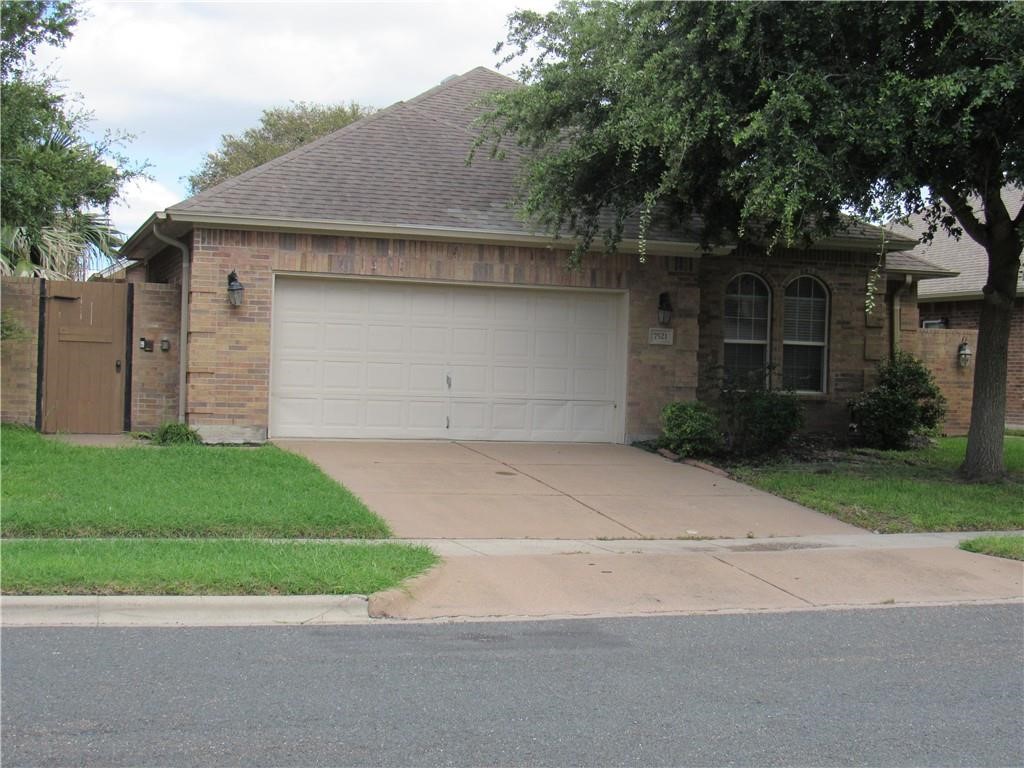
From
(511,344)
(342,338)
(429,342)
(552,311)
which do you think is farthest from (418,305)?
(552,311)

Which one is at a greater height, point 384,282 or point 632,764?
point 384,282

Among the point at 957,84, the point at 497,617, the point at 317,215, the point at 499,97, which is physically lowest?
the point at 497,617

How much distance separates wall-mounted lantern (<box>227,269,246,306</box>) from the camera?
13.4 metres

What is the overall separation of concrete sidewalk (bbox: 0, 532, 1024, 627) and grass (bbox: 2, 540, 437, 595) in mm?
132

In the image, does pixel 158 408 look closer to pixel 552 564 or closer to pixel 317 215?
pixel 317 215

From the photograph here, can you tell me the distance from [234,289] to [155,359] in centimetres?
208

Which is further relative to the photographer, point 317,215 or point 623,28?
point 317,215

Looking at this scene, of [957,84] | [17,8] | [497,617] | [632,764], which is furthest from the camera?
[17,8]

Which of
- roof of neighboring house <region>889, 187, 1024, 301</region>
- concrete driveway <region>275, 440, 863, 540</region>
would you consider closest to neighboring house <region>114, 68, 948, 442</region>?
concrete driveway <region>275, 440, 863, 540</region>

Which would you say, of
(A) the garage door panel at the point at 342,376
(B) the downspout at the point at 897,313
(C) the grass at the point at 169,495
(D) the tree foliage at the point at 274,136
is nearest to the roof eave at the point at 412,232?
(A) the garage door panel at the point at 342,376

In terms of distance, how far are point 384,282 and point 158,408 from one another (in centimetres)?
389

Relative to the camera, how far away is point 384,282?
14367 mm

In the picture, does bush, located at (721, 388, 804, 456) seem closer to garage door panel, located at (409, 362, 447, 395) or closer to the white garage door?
the white garage door

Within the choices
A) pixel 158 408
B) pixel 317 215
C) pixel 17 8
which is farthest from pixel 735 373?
pixel 17 8
